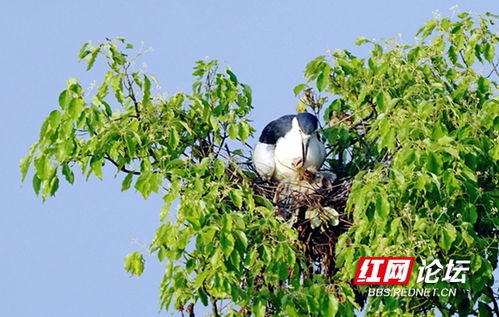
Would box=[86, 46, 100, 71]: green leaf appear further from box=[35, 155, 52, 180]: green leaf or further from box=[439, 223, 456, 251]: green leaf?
box=[439, 223, 456, 251]: green leaf

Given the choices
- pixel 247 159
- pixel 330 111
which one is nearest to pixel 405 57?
pixel 330 111

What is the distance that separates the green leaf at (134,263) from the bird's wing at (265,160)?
1409mm

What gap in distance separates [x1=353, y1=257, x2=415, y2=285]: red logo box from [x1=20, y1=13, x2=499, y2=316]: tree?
0.05 m

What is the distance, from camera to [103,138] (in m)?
7.88

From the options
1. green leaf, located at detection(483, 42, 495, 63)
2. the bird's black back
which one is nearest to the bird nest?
the bird's black back

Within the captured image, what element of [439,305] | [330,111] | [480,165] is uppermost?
[330,111]

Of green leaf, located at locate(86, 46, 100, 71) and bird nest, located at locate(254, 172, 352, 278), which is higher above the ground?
green leaf, located at locate(86, 46, 100, 71)

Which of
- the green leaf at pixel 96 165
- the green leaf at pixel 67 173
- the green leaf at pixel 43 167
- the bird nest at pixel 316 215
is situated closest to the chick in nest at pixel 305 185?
the bird nest at pixel 316 215

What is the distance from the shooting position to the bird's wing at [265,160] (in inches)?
352

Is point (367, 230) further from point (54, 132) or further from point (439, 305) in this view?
point (54, 132)

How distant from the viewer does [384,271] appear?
7504mm

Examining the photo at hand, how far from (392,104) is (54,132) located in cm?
168

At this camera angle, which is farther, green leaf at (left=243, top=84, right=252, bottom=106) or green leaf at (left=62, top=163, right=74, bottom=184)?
green leaf at (left=243, top=84, right=252, bottom=106)

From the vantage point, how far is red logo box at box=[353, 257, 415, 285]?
7.45 meters
